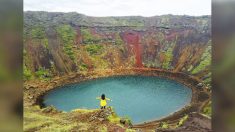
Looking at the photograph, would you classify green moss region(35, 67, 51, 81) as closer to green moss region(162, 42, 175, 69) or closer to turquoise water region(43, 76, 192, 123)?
turquoise water region(43, 76, 192, 123)

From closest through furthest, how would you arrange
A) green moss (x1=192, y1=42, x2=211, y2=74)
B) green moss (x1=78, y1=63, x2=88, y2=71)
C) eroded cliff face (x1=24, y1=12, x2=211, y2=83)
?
green moss (x1=192, y1=42, x2=211, y2=74), eroded cliff face (x1=24, y1=12, x2=211, y2=83), green moss (x1=78, y1=63, x2=88, y2=71)

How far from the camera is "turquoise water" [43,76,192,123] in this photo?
18.7 meters

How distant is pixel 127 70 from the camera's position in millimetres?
34250

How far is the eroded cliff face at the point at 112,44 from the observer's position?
33.5 metres

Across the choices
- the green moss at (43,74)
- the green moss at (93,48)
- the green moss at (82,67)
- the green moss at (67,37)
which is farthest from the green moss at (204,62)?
the green moss at (43,74)

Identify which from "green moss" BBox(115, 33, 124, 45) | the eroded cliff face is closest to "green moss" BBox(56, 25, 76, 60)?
the eroded cliff face

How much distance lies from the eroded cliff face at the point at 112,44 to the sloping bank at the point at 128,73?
1181 millimetres

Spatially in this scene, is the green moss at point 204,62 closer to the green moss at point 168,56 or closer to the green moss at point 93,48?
the green moss at point 168,56

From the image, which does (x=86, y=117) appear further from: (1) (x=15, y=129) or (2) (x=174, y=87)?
(2) (x=174, y=87)

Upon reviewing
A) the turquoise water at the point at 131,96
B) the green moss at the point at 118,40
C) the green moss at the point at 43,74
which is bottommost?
the turquoise water at the point at 131,96

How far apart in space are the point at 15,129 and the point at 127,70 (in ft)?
107

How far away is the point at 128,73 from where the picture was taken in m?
33.1

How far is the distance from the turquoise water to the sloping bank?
19.4 inches

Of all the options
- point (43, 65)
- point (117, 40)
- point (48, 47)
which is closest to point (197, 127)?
point (43, 65)
